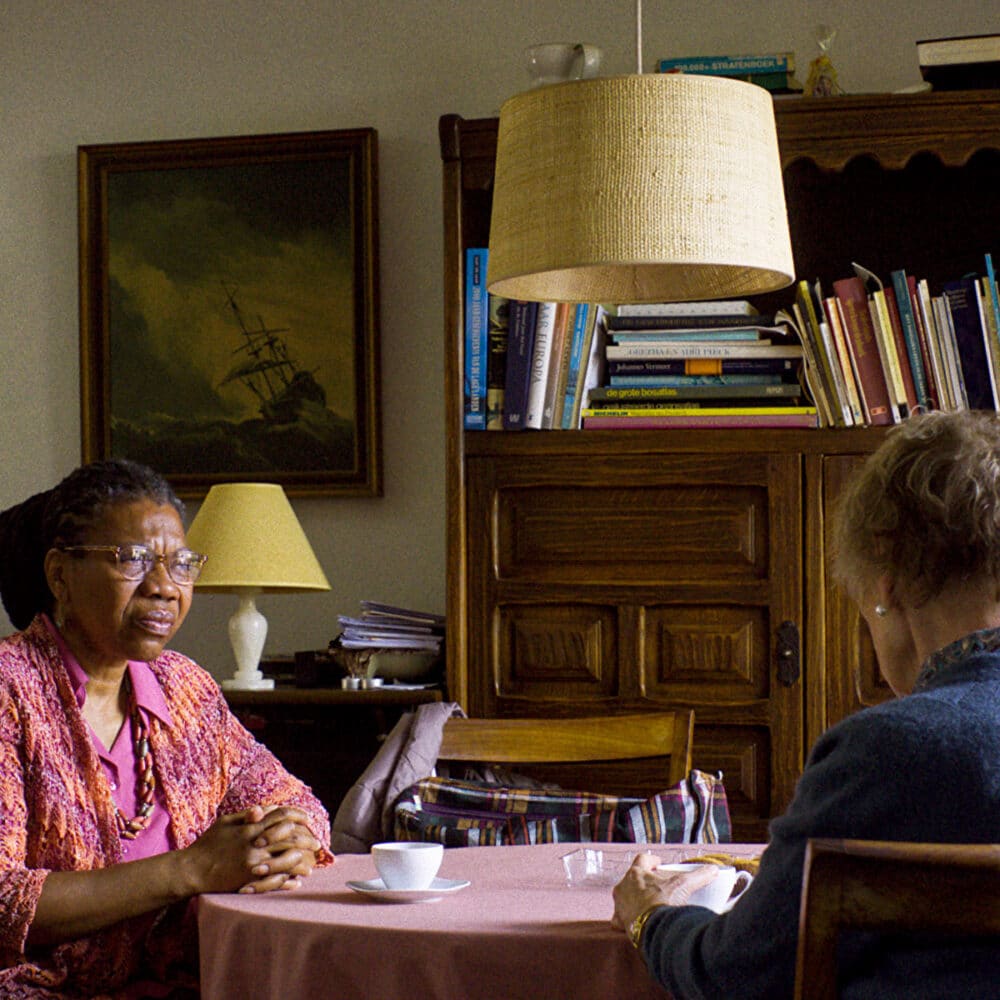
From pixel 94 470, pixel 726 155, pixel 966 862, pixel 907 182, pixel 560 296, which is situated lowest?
pixel 966 862

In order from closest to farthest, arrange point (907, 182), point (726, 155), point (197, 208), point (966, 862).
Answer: point (966, 862) < point (726, 155) < point (907, 182) < point (197, 208)

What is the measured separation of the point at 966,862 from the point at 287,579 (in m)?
2.24

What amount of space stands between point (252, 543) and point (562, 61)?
47.4 inches

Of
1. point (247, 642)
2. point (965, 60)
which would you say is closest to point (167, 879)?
point (247, 642)

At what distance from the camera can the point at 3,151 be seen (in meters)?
3.71

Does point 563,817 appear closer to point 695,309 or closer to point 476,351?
point 476,351

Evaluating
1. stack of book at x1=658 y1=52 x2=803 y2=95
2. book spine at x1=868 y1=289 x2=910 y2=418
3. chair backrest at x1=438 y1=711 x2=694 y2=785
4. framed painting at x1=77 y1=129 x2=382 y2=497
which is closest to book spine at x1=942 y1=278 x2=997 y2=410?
book spine at x1=868 y1=289 x2=910 y2=418

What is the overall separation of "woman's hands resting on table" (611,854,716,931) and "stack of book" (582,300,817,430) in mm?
1489

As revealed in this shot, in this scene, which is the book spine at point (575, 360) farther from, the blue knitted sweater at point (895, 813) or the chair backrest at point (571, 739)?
the blue knitted sweater at point (895, 813)

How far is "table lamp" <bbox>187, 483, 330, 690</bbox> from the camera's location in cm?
307

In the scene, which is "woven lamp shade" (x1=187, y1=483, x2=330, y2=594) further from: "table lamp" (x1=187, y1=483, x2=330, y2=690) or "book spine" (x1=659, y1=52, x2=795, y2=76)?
"book spine" (x1=659, y1=52, x2=795, y2=76)

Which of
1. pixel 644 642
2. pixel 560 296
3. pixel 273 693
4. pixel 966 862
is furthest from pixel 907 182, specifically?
pixel 966 862

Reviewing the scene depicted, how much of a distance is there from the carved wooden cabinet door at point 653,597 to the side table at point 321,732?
0.25m

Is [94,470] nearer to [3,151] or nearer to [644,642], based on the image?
[644,642]
